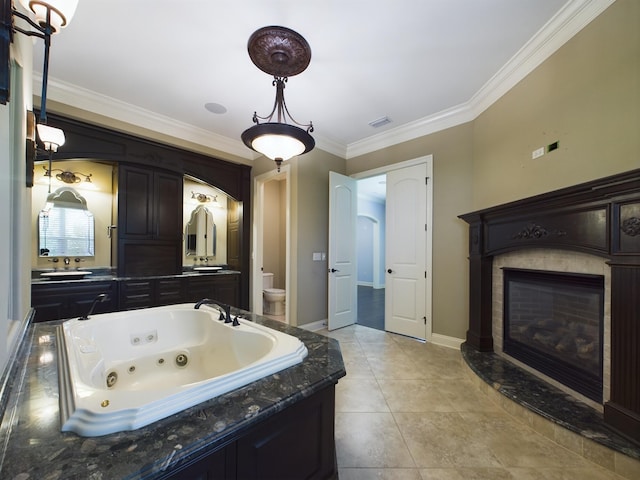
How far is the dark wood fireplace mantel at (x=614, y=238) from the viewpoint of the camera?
136 cm

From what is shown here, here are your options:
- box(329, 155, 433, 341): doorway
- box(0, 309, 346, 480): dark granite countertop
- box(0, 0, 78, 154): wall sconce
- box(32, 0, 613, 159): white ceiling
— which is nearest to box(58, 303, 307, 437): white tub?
box(0, 309, 346, 480): dark granite countertop

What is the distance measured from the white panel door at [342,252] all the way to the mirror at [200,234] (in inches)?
78.2

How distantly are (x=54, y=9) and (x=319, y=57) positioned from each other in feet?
5.53

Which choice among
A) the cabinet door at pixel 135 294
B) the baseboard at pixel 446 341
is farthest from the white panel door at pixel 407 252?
the cabinet door at pixel 135 294

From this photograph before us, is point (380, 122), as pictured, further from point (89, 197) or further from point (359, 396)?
point (89, 197)

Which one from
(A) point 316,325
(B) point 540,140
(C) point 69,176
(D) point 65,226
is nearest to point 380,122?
(B) point 540,140

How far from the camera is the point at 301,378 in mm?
1100

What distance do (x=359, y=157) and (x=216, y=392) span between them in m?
3.72

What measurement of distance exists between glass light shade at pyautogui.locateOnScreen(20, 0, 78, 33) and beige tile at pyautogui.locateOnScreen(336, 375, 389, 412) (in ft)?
8.17

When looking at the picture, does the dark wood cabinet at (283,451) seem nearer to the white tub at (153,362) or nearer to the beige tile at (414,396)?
the white tub at (153,362)

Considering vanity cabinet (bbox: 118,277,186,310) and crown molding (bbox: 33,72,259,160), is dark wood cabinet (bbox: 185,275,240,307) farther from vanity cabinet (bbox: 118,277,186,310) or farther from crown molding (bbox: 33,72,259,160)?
crown molding (bbox: 33,72,259,160)

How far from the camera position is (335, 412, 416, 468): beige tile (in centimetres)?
145

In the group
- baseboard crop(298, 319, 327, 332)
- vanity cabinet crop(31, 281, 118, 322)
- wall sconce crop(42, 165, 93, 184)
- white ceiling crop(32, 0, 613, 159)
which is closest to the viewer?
white ceiling crop(32, 0, 613, 159)

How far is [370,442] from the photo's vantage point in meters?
1.60
